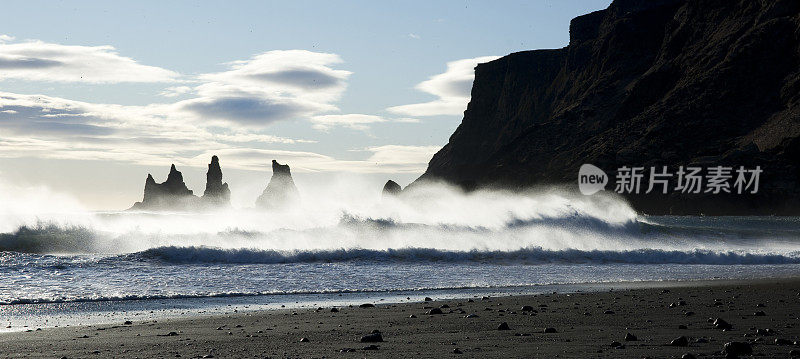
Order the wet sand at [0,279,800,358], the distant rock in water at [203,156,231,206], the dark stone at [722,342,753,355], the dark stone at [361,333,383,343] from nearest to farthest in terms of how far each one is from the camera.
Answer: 1. the dark stone at [722,342,753,355]
2. the wet sand at [0,279,800,358]
3. the dark stone at [361,333,383,343]
4. the distant rock in water at [203,156,231,206]

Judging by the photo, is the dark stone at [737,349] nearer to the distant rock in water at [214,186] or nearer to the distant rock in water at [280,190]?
the distant rock in water at [280,190]

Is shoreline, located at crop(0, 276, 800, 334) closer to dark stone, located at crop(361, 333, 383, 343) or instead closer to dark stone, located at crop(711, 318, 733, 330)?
dark stone, located at crop(361, 333, 383, 343)

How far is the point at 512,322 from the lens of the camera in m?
12.1

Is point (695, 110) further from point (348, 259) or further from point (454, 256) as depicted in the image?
point (348, 259)

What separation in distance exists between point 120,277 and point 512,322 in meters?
13.8

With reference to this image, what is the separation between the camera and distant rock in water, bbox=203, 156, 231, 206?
189 meters

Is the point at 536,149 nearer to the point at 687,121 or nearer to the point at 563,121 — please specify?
the point at 563,121

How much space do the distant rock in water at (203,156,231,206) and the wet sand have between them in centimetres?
17870

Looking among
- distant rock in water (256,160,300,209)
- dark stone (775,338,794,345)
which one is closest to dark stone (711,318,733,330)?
dark stone (775,338,794,345)

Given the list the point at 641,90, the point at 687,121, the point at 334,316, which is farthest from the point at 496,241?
the point at 641,90

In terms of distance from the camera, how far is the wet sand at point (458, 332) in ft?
29.6

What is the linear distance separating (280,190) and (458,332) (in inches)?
6563

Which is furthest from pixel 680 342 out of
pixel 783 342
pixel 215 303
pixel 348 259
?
pixel 348 259

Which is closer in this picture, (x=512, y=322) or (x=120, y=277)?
(x=512, y=322)
